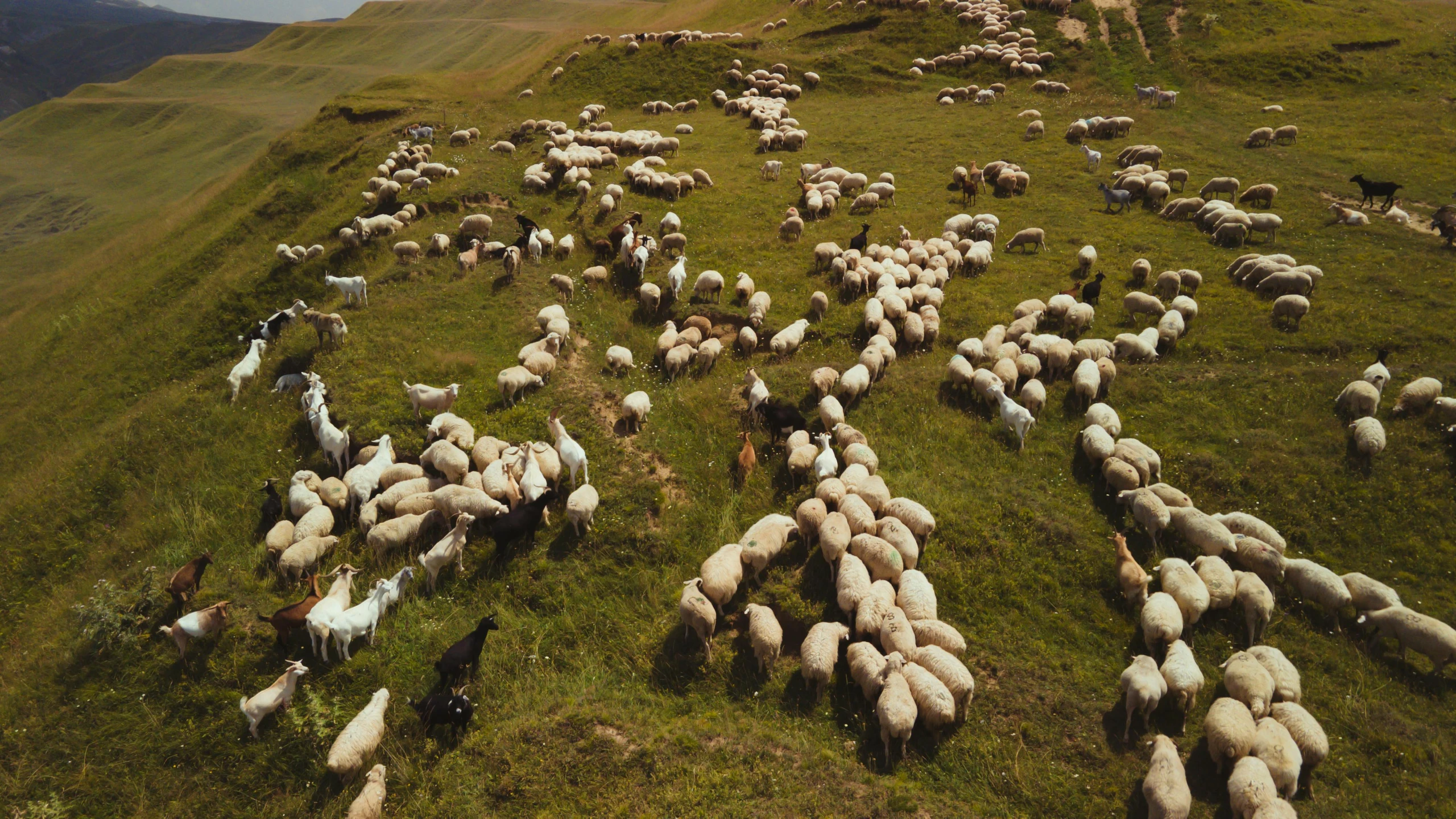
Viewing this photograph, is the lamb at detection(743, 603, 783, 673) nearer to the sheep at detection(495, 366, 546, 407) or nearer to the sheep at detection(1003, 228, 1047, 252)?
the sheep at detection(495, 366, 546, 407)

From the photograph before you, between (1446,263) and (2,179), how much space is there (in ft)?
398

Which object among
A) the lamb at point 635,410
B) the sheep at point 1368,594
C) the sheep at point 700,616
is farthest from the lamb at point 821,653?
the sheep at point 1368,594

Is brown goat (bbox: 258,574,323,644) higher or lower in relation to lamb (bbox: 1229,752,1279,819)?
higher

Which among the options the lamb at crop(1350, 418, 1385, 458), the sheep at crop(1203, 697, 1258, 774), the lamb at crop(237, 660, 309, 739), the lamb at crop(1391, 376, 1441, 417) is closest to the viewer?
the sheep at crop(1203, 697, 1258, 774)

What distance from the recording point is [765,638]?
10086 mm

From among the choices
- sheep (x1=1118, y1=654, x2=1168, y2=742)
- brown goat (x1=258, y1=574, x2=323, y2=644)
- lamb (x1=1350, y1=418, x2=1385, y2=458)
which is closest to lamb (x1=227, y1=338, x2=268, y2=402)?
brown goat (x1=258, y1=574, x2=323, y2=644)

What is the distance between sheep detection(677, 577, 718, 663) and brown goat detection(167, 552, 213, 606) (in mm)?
8728

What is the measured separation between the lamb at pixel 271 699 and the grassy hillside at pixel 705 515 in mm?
216

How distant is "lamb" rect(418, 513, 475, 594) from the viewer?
11617 millimetres

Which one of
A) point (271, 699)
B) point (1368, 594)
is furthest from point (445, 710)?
point (1368, 594)

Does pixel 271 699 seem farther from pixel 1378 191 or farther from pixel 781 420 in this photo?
pixel 1378 191

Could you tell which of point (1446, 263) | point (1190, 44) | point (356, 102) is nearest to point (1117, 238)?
point (1446, 263)

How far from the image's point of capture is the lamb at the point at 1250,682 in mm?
9070

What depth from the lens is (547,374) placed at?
55.0ft
